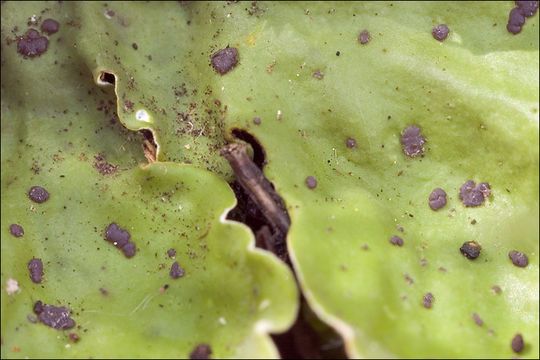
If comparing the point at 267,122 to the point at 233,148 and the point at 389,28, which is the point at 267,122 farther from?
the point at 389,28

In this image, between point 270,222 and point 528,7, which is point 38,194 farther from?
point 528,7

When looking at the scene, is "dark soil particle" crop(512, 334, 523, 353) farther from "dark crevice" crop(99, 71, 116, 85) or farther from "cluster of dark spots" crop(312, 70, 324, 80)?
"dark crevice" crop(99, 71, 116, 85)

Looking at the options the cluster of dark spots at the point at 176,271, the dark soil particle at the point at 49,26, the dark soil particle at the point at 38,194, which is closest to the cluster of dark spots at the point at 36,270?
the dark soil particle at the point at 38,194

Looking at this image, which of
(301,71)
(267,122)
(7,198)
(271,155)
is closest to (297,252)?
(271,155)

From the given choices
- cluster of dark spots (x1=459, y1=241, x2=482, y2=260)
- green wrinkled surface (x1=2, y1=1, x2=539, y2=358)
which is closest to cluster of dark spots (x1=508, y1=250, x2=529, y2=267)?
green wrinkled surface (x1=2, y1=1, x2=539, y2=358)

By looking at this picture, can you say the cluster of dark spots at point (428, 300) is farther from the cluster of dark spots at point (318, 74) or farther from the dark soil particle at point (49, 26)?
the dark soil particle at point (49, 26)

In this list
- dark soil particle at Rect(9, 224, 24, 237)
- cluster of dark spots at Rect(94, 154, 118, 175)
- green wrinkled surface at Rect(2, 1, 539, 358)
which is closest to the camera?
green wrinkled surface at Rect(2, 1, 539, 358)
